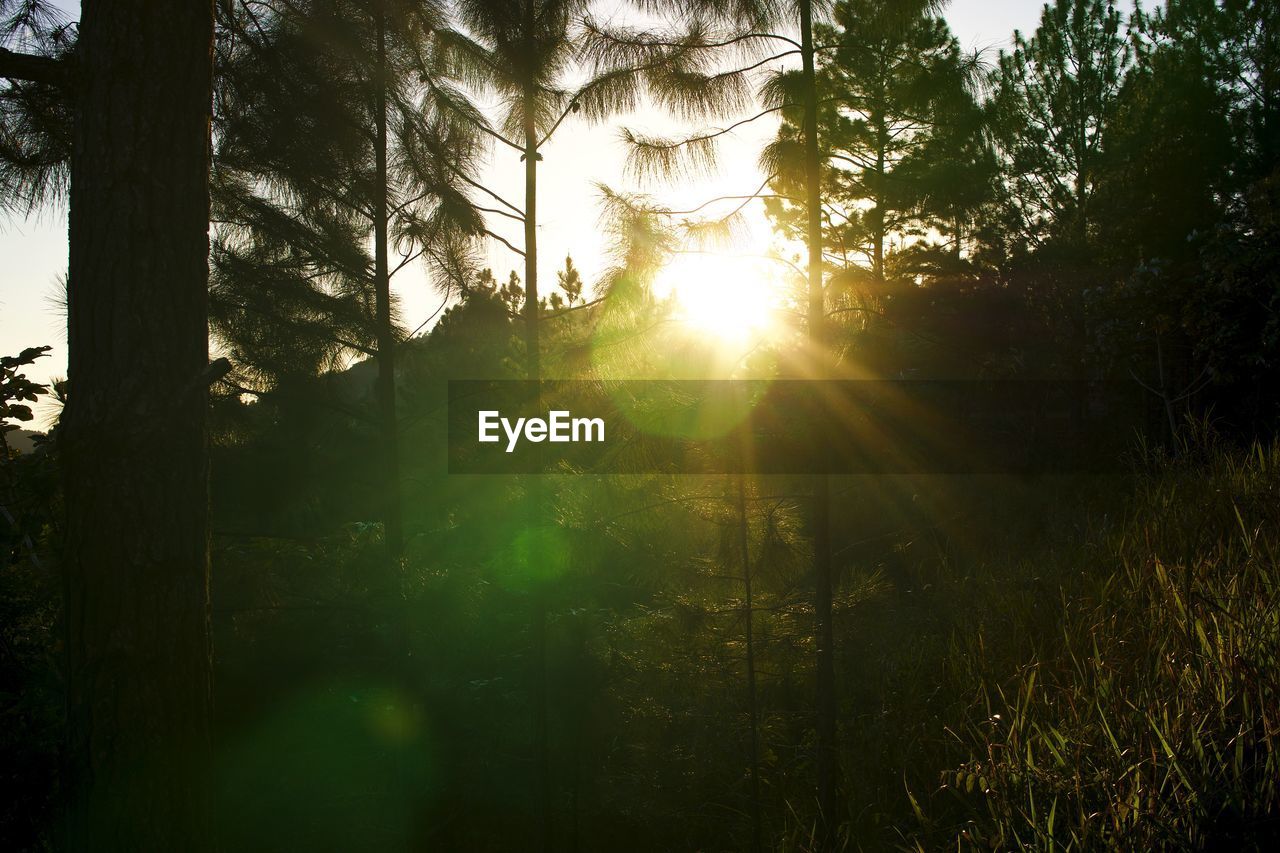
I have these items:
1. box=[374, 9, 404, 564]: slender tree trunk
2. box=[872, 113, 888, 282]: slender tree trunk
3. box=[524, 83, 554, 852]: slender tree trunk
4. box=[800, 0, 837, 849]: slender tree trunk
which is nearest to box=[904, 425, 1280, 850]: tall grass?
box=[800, 0, 837, 849]: slender tree trunk

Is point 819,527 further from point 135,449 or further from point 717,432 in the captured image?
point 135,449

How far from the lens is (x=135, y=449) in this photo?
266 centimetres

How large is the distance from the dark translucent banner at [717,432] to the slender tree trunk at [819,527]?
355 millimetres

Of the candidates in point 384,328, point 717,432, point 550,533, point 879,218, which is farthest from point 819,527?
point 879,218

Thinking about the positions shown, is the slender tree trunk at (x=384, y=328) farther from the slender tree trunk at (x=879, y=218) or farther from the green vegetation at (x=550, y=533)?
the slender tree trunk at (x=879, y=218)

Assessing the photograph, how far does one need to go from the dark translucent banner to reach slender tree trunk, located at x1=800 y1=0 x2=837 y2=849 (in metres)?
0.36

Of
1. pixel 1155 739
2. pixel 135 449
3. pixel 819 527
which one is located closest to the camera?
pixel 1155 739

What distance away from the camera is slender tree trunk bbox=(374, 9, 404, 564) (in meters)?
8.20

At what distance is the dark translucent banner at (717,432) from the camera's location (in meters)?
5.79

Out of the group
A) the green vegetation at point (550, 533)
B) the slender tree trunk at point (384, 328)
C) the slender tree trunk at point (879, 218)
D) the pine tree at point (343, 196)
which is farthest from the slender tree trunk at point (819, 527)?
the slender tree trunk at point (879, 218)

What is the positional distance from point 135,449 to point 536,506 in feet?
14.2

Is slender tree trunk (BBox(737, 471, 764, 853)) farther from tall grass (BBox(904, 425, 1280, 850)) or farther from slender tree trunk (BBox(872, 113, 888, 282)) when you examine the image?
slender tree trunk (BBox(872, 113, 888, 282))

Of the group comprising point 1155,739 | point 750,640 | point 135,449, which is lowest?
point 750,640

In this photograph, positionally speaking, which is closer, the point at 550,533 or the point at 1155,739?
the point at 1155,739
